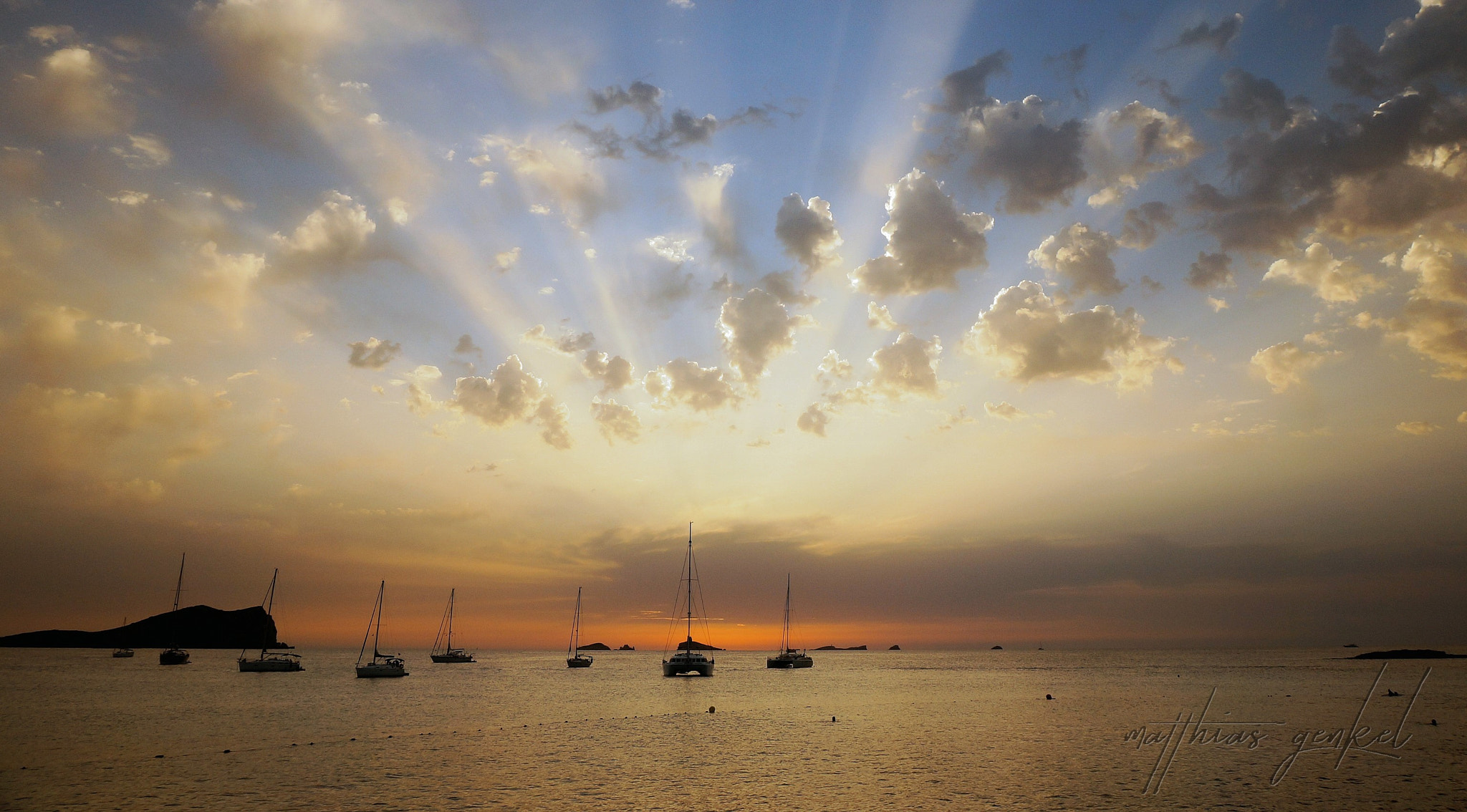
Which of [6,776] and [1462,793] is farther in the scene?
[6,776]

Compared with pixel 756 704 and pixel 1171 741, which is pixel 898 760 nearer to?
pixel 1171 741

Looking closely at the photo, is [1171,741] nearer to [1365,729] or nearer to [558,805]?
[1365,729]

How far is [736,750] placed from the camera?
45250 millimetres

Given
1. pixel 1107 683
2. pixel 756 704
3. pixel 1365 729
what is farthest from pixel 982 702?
pixel 1107 683

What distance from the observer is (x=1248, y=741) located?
46.8 meters

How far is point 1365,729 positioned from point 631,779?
52.7 metres

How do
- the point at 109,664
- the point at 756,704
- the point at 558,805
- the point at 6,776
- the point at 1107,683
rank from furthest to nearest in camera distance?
the point at 109,664
the point at 1107,683
the point at 756,704
the point at 6,776
the point at 558,805

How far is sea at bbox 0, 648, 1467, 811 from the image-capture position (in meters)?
31.9

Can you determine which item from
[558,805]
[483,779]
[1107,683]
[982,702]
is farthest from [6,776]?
[1107,683]

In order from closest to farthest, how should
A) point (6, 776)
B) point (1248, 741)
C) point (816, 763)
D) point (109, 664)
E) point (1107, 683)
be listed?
point (6, 776)
point (816, 763)
point (1248, 741)
point (1107, 683)
point (109, 664)

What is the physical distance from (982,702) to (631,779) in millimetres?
57860

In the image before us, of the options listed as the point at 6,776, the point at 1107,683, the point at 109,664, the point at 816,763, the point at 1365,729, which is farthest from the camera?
the point at 109,664

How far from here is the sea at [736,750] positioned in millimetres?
31875

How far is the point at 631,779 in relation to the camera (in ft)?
118
